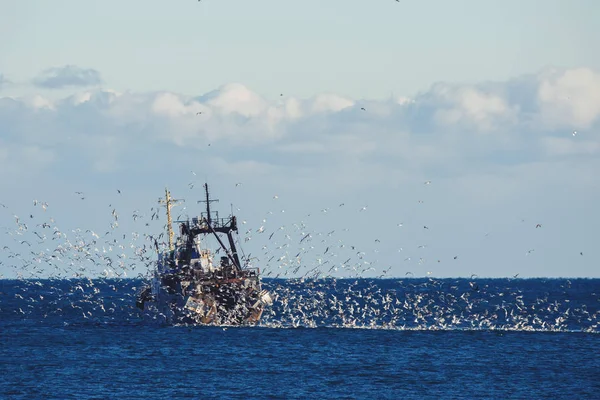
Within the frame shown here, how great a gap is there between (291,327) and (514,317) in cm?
3515

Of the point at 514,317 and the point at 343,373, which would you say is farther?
the point at 514,317

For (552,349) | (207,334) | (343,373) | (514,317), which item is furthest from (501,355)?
(514,317)

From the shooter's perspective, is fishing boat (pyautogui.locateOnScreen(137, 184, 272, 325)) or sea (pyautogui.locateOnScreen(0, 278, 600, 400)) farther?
fishing boat (pyautogui.locateOnScreen(137, 184, 272, 325))

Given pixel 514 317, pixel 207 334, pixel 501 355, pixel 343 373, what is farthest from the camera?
pixel 514 317

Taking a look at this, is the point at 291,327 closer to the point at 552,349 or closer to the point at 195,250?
the point at 195,250

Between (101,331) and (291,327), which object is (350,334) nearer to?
(291,327)

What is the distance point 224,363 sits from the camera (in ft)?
253

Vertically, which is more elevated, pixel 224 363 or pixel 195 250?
pixel 195 250

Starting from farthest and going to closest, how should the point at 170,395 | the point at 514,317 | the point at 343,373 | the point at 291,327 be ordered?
1. the point at 514,317
2. the point at 291,327
3. the point at 343,373
4. the point at 170,395

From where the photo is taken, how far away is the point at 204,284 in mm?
93250

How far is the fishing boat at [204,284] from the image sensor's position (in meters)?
94.2

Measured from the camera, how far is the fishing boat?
94.2 metres

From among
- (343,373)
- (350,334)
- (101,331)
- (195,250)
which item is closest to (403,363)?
(343,373)

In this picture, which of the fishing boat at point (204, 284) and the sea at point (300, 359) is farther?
the fishing boat at point (204, 284)
